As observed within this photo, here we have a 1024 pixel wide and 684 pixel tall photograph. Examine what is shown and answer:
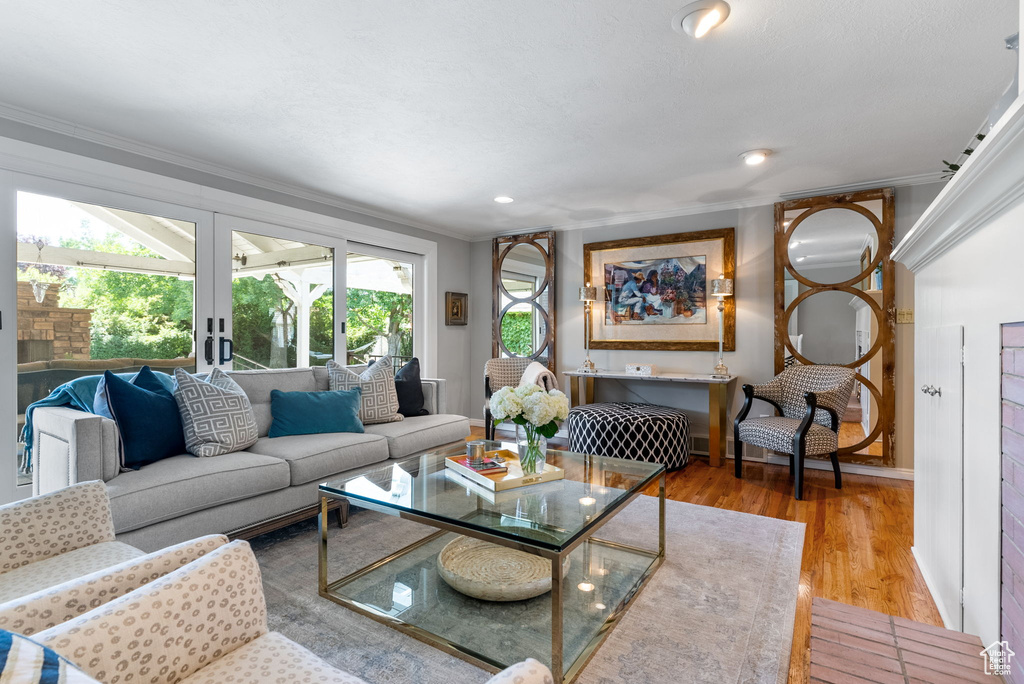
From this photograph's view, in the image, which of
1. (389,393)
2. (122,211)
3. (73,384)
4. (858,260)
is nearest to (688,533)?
(389,393)

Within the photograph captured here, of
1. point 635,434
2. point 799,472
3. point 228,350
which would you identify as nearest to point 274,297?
point 228,350

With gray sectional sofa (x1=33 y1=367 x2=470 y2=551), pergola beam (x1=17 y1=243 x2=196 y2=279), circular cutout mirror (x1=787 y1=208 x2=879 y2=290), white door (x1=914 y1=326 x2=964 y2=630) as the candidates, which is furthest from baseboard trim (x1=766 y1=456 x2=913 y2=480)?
pergola beam (x1=17 y1=243 x2=196 y2=279)

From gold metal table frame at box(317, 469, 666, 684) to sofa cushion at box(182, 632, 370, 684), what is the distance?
693mm

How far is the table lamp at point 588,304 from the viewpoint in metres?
4.96

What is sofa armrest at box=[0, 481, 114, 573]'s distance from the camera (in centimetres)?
131

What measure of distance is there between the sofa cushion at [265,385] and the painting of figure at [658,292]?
3.03 metres

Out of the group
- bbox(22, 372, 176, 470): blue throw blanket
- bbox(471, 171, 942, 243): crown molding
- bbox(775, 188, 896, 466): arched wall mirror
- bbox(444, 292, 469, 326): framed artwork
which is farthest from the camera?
bbox(444, 292, 469, 326): framed artwork

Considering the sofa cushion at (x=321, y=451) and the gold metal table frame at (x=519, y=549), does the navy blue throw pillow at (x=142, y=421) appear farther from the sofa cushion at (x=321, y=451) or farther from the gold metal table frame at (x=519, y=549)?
the gold metal table frame at (x=519, y=549)

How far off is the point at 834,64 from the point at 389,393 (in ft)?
10.0

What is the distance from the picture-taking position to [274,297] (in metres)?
4.00

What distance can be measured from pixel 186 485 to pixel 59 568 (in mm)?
887

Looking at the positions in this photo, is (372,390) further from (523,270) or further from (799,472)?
(799,472)

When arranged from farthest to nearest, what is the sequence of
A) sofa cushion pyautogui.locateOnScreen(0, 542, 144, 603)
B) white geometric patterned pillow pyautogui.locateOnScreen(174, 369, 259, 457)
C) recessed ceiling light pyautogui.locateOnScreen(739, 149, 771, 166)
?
recessed ceiling light pyautogui.locateOnScreen(739, 149, 771, 166) → white geometric patterned pillow pyautogui.locateOnScreen(174, 369, 259, 457) → sofa cushion pyautogui.locateOnScreen(0, 542, 144, 603)

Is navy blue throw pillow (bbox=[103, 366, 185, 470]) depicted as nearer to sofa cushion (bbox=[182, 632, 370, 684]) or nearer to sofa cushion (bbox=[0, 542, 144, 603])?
sofa cushion (bbox=[0, 542, 144, 603])
